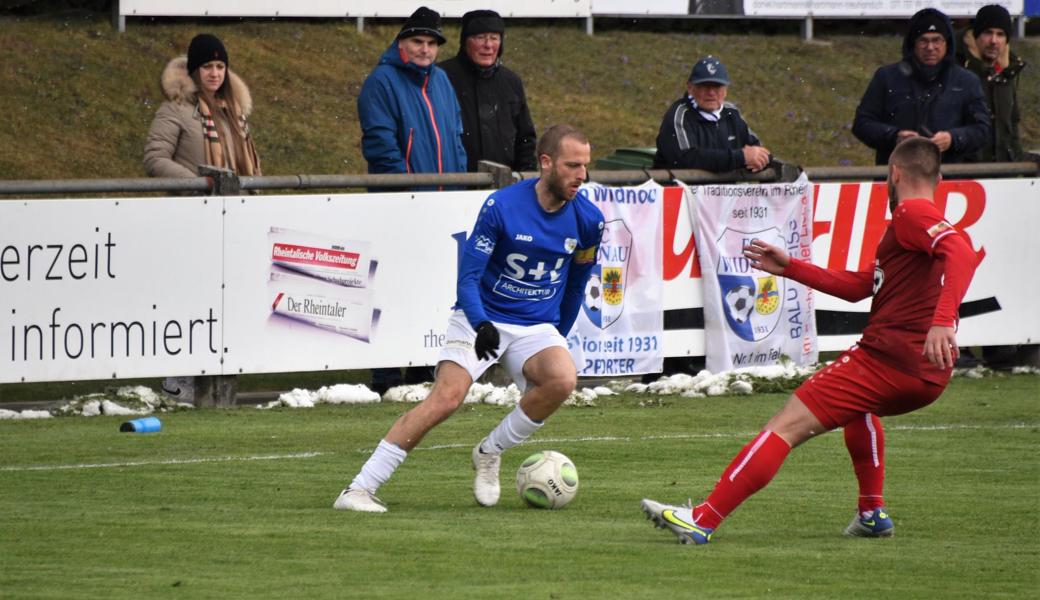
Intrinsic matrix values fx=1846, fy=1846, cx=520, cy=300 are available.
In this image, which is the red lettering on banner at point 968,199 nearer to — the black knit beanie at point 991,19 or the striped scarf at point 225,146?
the black knit beanie at point 991,19

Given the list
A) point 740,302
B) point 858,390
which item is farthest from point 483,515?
point 740,302

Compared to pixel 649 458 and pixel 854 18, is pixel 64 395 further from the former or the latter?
pixel 854 18

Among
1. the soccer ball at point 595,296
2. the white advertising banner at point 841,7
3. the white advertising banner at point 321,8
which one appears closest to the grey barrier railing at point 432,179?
the soccer ball at point 595,296

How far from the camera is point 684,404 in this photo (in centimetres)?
1409

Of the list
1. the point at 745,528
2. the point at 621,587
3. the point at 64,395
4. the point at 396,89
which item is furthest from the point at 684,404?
the point at 621,587

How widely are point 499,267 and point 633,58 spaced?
2011cm

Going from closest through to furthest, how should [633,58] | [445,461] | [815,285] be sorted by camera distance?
[815,285], [445,461], [633,58]

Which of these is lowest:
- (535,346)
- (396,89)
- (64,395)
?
(64,395)

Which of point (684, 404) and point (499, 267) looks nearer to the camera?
point (499, 267)

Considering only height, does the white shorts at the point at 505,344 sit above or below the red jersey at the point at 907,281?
below

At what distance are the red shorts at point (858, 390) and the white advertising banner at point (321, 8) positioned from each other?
711 inches

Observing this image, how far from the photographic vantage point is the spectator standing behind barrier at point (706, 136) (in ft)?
48.9

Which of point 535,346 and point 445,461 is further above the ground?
point 535,346

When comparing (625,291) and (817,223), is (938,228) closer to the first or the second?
(625,291)
